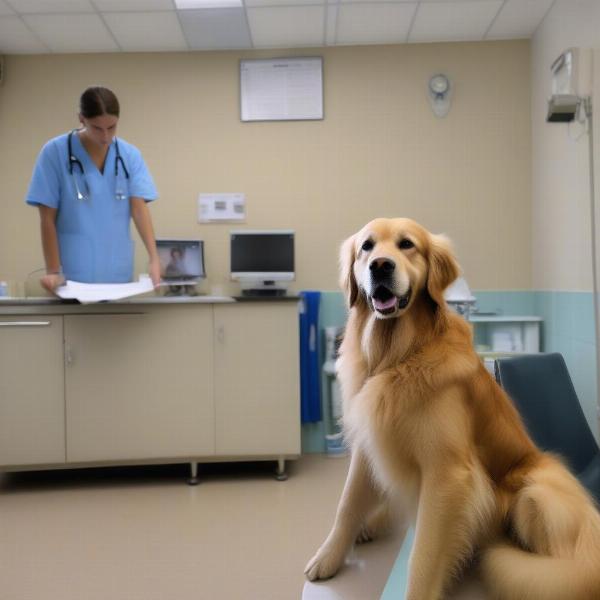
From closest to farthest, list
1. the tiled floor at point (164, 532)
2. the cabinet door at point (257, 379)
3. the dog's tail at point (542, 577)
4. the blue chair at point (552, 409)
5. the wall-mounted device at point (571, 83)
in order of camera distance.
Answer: the dog's tail at point (542, 577) → the blue chair at point (552, 409) → the tiled floor at point (164, 532) → the wall-mounted device at point (571, 83) → the cabinet door at point (257, 379)

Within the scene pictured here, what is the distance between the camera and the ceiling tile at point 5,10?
3219mm

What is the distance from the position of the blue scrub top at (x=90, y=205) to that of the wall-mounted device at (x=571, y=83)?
1.91 metres

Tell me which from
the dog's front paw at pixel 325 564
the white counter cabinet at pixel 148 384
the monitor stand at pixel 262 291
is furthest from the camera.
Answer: the monitor stand at pixel 262 291

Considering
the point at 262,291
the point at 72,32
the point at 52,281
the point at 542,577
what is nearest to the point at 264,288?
the point at 262,291

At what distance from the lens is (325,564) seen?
37.4 inches

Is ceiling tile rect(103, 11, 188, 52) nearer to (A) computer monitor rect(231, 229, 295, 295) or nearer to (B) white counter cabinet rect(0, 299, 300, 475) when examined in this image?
(A) computer monitor rect(231, 229, 295, 295)

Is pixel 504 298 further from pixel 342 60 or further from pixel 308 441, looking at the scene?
pixel 342 60

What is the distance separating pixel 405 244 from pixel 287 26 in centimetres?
288

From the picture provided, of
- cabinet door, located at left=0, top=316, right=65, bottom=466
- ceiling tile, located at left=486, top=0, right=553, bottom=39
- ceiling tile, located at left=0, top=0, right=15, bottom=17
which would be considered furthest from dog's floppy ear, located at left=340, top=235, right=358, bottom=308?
ceiling tile, located at left=0, top=0, right=15, bottom=17

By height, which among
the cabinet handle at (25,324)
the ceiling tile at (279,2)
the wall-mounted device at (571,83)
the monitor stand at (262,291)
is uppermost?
the ceiling tile at (279,2)

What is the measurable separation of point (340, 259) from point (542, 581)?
68 cm

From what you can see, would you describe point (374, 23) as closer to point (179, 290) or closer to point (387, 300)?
point (179, 290)

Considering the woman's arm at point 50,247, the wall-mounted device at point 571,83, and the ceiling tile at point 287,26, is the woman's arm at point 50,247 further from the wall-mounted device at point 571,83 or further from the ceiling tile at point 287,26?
the wall-mounted device at point 571,83

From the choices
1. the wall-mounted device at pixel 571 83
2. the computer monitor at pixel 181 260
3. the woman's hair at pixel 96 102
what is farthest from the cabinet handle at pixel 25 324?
the wall-mounted device at pixel 571 83
